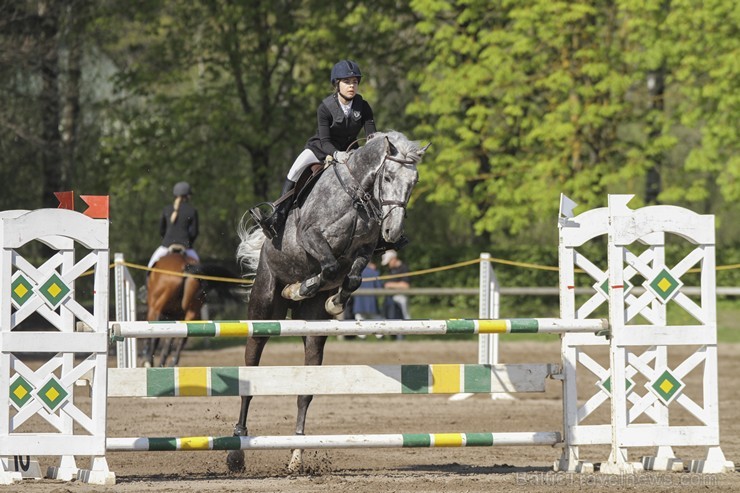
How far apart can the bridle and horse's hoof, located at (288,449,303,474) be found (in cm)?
156

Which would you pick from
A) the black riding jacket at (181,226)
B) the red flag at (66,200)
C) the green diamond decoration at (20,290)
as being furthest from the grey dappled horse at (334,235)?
the black riding jacket at (181,226)

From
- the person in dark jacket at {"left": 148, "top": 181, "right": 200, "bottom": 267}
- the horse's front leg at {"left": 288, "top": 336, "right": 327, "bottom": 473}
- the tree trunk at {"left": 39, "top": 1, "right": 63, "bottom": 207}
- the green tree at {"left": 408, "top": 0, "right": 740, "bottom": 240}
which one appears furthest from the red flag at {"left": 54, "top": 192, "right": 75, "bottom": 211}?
the green tree at {"left": 408, "top": 0, "right": 740, "bottom": 240}

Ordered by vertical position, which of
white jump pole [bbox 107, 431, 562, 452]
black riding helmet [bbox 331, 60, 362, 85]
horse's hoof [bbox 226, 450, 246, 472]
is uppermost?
black riding helmet [bbox 331, 60, 362, 85]

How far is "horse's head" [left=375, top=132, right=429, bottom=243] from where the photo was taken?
23.0ft

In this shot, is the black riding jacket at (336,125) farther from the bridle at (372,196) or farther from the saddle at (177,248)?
the saddle at (177,248)

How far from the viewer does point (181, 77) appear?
84.0 ft

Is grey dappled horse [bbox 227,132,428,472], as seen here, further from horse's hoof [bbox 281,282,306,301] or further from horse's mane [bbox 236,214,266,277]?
horse's mane [bbox 236,214,266,277]

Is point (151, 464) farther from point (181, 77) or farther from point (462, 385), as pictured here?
point (181, 77)

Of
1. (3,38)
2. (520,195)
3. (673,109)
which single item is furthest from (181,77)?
(673,109)

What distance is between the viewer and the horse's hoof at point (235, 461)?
295 inches

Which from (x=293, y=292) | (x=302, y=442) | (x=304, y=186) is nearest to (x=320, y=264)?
(x=293, y=292)

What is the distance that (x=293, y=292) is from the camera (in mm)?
7723

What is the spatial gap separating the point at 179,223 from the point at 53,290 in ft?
24.9

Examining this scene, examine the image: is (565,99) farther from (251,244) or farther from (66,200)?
(66,200)
